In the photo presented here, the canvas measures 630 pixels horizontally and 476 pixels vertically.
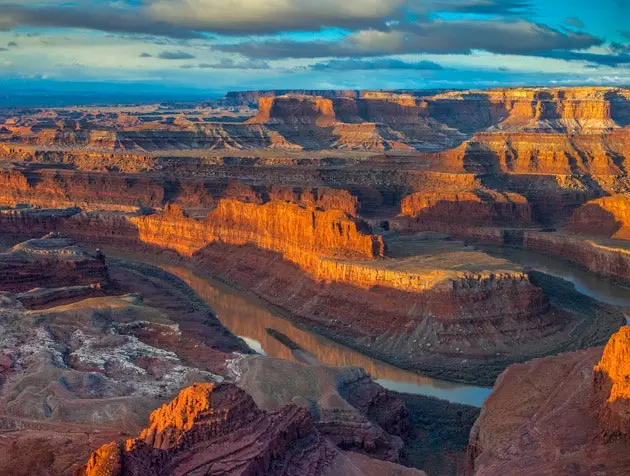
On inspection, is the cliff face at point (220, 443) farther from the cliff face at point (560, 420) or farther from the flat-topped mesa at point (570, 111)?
the flat-topped mesa at point (570, 111)

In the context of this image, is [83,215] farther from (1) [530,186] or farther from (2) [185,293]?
(1) [530,186]

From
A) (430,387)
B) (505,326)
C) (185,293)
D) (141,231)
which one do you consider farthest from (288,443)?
(141,231)

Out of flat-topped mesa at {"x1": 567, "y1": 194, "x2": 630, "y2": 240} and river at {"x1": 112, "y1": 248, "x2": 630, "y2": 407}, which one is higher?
flat-topped mesa at {"x1": 567, "y1": 194, "x2": 630, "y2": 240}

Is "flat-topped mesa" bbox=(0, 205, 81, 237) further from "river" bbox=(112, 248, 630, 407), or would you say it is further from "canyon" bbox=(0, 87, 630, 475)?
"river" bbox=(112, 248, 630, 407)

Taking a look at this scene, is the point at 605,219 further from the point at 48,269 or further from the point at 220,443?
the point at 220,443

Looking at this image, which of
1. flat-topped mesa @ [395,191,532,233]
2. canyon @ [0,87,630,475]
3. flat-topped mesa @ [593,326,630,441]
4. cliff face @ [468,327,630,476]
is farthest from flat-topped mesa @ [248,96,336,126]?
flat-topped mesa @ [593,326,630,441]
